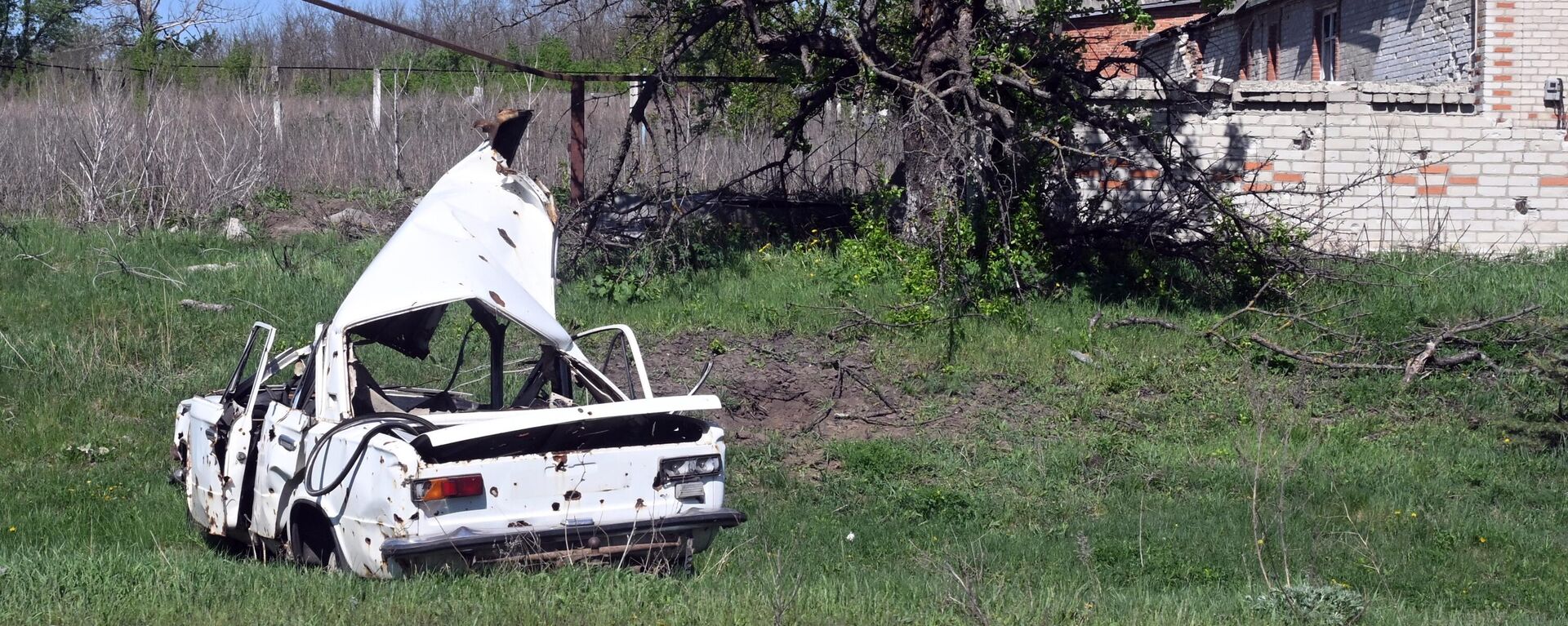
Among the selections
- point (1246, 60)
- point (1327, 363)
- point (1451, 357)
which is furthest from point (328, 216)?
point (1246, 60)

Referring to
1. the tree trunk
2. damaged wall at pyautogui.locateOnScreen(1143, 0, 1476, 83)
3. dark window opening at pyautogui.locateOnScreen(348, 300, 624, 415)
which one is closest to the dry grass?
the tree trunk

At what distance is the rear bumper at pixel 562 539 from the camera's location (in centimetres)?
496

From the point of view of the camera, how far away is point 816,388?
1023 cm

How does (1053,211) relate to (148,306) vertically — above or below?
above

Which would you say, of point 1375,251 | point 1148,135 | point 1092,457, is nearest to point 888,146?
point 1148,135

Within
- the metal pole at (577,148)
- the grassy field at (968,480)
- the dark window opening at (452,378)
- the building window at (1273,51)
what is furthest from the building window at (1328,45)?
the dark window opening at (452,378)

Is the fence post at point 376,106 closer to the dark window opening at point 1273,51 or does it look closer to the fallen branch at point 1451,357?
the dark window opening at point 1273,51

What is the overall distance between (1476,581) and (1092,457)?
2.63 m

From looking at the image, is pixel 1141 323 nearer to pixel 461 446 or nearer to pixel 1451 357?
pixel 1451 357

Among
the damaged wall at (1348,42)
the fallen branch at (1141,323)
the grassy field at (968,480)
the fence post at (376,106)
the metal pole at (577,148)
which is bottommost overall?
the grassy field at (968,480)

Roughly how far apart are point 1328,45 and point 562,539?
18.6 metres

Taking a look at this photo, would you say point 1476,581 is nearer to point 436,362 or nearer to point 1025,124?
point 1025,124

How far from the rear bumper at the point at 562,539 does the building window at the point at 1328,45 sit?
17613 mm

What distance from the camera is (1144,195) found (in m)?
14.3
